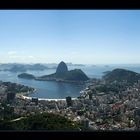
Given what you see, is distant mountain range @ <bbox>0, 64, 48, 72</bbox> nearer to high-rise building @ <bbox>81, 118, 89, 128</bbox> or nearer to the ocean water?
the ocean water

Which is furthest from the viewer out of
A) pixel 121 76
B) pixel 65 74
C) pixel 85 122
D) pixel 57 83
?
pixel 57 83

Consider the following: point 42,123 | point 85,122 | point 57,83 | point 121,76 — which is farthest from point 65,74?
point 42,123

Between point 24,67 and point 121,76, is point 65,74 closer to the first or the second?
point 24,67

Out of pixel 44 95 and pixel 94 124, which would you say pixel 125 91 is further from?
pixel 44 95

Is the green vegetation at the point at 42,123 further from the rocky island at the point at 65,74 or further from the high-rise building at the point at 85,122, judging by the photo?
the rocky island at the point at 65,74

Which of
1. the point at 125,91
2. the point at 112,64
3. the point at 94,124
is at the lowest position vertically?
the point at 94,124

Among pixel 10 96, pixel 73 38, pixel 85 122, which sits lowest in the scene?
pixel 85 122
